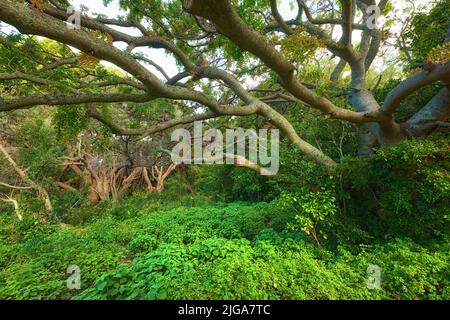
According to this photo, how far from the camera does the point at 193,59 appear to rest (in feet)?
18.2

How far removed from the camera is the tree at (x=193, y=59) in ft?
6.48

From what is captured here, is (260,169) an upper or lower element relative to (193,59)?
lower

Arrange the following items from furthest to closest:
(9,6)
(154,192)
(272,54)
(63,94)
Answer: (154,192) < (63,94) < (272,54) < (9,6)

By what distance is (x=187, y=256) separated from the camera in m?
3.79

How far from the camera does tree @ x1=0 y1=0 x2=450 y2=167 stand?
77.7 inches

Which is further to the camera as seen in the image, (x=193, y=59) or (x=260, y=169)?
(x=193, y=59)

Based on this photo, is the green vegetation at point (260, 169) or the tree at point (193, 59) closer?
the tree at point (193, 59)

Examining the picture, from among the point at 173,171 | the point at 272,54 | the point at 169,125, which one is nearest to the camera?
the point at 272,54

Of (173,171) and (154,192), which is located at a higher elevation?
(173,171)

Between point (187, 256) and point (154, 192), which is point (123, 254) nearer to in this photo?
point (187, 256)

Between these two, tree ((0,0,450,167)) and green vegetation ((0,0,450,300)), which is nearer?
tree ((0,0,450,167))

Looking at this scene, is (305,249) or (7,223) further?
(7,223)

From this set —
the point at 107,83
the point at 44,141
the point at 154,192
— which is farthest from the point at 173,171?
the point at 107,83

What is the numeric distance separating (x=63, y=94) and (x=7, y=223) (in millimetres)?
6718
